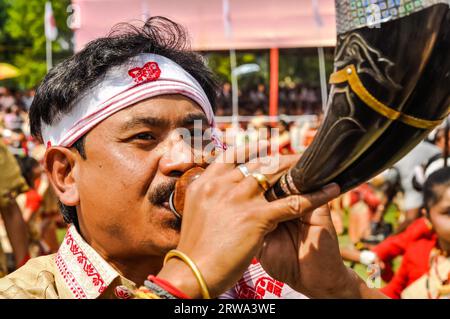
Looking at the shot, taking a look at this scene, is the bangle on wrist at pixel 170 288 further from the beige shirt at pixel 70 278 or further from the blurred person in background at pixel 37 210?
the blurred person in background at pixel 37 210

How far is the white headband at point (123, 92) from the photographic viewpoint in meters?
2.07

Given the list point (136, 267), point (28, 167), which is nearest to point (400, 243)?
point (136, 267)

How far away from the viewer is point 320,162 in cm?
138

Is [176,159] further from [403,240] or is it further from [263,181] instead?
[403,240]

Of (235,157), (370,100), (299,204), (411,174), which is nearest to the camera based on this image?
(370,100)

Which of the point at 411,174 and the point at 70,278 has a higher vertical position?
the point at 70,278

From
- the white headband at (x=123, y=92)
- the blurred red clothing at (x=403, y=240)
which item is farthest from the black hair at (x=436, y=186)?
the white headband at (x=123, y=92)

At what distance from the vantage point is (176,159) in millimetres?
1960

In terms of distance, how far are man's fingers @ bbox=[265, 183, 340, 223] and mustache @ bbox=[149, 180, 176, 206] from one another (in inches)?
21.2

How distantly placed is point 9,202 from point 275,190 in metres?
4.17

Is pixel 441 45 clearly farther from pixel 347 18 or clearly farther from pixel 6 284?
pixel 6 284

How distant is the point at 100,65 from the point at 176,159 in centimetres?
45

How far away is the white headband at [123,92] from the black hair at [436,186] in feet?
9.91
